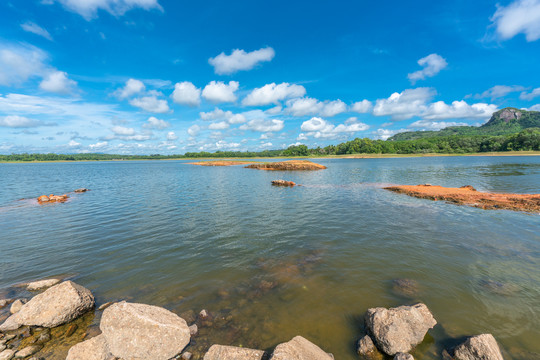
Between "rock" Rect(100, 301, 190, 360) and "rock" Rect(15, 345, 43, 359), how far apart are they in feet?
7.77

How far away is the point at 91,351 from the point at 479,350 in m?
11.5

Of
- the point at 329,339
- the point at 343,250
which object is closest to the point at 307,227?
the point at 343,250

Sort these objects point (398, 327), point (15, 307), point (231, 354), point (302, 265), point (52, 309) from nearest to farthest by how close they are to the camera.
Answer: point (231, 354) → point (398, 327) → point (52, 309) → point (15, 307) → point (302, 265)

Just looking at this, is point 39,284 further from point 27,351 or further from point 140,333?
point 140,333

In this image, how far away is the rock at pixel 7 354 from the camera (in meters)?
6.59

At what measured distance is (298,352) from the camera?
630 cm

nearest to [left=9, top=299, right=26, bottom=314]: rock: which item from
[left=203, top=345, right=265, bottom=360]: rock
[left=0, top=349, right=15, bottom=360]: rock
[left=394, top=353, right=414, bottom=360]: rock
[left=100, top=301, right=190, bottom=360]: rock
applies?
[left=0, top=349, right=15, bottom=360]: rock

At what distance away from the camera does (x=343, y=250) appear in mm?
14367

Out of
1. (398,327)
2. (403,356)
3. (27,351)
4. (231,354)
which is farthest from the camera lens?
(398,327)

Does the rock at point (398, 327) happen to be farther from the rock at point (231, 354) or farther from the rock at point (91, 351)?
the rock at point (91, 351)

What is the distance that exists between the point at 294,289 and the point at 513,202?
2983 centimetres

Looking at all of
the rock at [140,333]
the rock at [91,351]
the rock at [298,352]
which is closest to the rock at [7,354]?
the rock at [91,351]

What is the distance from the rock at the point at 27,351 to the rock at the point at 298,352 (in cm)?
772

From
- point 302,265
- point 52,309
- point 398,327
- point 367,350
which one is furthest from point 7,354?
point 398,327
